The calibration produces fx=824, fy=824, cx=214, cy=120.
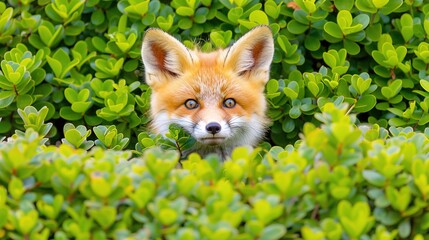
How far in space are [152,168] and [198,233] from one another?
0.44m

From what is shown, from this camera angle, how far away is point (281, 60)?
6.94m

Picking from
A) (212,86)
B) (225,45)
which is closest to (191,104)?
(212,86)

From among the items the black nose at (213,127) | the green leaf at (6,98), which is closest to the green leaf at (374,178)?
the black nose at (213,127)

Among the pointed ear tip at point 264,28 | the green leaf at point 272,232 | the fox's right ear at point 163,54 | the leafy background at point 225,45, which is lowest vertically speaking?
the leafy background at point 225,45

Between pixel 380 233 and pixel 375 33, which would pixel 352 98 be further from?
pixel 380 233

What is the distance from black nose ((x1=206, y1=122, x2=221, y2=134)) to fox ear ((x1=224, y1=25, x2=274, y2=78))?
0.71 metres

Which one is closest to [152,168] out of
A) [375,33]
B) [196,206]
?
[196,206]

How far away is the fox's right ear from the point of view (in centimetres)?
627

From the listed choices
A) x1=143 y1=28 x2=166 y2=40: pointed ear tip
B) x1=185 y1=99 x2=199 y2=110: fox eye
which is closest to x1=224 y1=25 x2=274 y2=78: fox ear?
x1=185 y1=99 x2=199 y2=110: fox eye

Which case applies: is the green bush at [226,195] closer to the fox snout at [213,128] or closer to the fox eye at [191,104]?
the fox snout at [213,128]

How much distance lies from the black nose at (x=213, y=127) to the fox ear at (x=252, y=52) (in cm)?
71

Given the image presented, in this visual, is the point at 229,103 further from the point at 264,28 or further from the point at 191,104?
the point at 264,28

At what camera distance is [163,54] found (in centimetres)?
643

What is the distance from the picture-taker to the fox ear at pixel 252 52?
20.6ft
